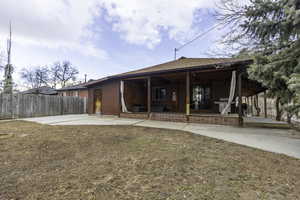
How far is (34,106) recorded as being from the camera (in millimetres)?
11562

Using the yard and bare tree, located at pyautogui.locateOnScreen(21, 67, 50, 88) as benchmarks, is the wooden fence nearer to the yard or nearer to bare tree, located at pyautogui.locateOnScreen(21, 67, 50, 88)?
the yard

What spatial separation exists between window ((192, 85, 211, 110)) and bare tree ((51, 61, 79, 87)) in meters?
33.6

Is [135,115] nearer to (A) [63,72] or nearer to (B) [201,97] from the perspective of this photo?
(B) [201,97]

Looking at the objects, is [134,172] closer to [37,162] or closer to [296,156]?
[37,162]

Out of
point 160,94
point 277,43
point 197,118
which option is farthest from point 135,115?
point 277,43

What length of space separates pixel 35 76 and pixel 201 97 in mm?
38283

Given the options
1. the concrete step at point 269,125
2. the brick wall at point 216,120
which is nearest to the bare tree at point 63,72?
the brick wall at point 216,120

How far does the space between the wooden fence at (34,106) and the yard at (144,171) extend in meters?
8.57

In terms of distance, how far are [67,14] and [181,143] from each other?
10052 millimetres

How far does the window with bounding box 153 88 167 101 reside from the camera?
11970 millimetres

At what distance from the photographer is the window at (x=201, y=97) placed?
1047cm

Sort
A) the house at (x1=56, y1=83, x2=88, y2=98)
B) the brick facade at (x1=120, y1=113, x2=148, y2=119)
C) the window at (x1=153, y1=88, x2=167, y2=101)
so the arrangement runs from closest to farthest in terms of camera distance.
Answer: the brick facade at (x1=120, y1=113, x2=148, y2=119)
the window at (x1=153, y1=88, x2=167, y2=101)
the house at (x1=56, y1=83, x2=88, y2=98)

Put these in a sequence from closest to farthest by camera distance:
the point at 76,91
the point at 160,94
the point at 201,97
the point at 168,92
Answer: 1. the point at 201,97
2. the point at 168,92
3. the point at 160,94
4. the point at 76,91

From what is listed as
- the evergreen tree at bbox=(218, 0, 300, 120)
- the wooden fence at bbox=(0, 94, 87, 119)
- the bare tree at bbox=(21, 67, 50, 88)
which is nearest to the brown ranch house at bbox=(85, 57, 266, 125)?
the wooden fence at bbox=(0, 94, 87, 119)
